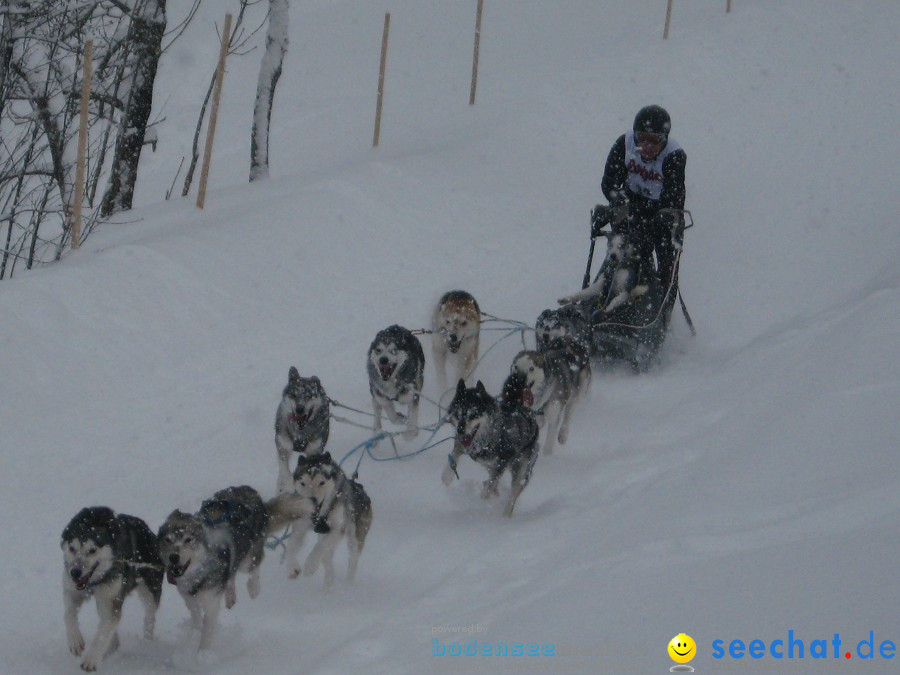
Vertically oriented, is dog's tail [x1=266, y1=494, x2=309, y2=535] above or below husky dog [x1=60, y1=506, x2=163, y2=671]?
above

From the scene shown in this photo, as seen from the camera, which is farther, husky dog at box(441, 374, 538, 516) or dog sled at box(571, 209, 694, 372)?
dog sled at box(571, 209, 694, 372)

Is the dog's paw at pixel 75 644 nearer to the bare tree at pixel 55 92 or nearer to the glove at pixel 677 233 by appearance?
the bare tree at pixel 55 92

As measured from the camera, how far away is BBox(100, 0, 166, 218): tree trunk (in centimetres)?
950

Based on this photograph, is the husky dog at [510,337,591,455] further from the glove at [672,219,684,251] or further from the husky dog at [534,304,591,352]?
the glove at [672,219,684,251]

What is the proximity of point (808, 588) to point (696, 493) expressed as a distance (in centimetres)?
115

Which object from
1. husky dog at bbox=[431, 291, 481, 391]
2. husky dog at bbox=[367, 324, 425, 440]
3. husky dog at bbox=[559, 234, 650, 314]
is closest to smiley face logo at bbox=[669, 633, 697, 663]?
husky dog at bbox=[367, 324, 425, 440]

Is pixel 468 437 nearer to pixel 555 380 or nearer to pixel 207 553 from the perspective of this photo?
pixel 555 380

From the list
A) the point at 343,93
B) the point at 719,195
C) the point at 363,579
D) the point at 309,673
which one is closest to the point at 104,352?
the point at 363,579

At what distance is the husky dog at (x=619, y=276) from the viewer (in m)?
6.94

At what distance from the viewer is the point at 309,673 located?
3.41 metres

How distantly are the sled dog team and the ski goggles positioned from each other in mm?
1313

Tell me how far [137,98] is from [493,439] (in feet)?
20.4

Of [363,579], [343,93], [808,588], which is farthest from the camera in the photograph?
[343,93]

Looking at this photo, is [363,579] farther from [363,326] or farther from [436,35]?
[436,35]
